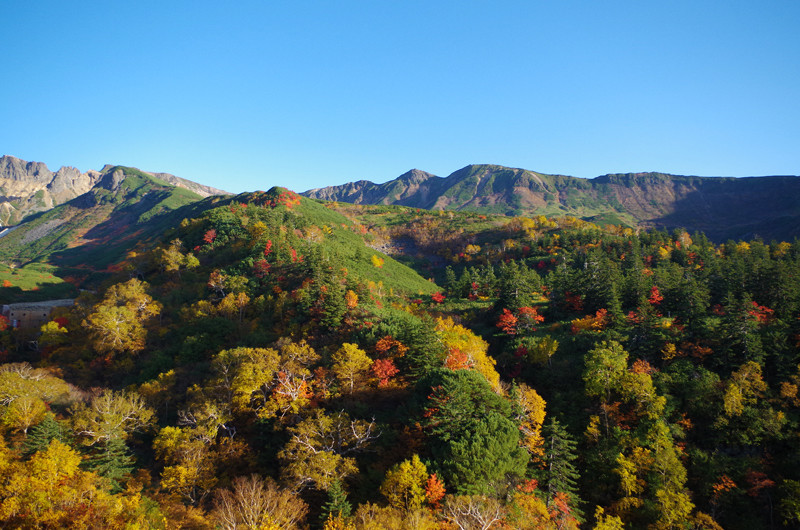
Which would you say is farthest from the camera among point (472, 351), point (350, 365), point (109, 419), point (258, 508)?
point (472, 351)

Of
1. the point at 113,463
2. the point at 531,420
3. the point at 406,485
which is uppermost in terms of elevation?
the point at 406,485

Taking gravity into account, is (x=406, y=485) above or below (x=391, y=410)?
below

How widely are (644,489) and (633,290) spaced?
41.8 meters

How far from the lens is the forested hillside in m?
27.5

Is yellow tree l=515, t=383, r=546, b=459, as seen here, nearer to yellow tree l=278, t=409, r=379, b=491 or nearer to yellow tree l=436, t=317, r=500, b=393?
yellow tree l=436, t=317, r=500, b=393

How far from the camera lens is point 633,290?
222 ft

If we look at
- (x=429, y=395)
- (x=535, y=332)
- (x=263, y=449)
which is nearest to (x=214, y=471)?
(x=263, y=449)

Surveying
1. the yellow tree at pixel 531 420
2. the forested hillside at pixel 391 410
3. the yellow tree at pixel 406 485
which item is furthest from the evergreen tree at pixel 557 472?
the yellow tree at pixel 406 485

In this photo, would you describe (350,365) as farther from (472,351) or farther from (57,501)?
(57,501)

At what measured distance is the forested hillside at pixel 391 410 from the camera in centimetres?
2752

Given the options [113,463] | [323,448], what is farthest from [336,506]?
[113,463]

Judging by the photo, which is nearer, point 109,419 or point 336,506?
point 336,506

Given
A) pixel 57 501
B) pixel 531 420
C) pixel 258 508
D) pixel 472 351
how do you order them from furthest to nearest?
1. pixel 472 351
2. pixel 531 420
3. pixel 258 508
4. pixel 57 501

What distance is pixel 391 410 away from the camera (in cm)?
3806
